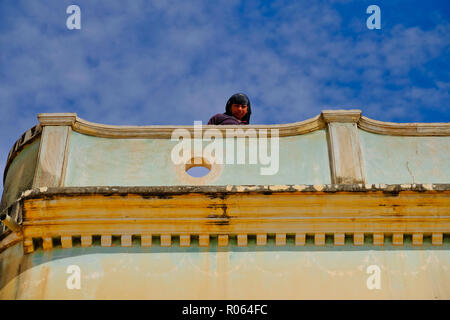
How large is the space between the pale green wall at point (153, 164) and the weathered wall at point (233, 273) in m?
1.09

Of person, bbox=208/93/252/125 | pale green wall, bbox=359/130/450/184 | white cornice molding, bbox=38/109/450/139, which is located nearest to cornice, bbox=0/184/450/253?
pale green wall, bbox=359/130/450/184

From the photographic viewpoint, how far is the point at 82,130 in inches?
429

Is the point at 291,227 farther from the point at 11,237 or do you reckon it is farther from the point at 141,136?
the point at 11,237

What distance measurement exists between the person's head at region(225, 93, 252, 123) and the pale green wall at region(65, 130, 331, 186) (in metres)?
1.26

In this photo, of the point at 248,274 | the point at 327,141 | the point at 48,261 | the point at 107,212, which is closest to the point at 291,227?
the point at 248,274

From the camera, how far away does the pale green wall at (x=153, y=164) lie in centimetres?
1049

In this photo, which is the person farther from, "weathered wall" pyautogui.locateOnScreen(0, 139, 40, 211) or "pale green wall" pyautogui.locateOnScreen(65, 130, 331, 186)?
"weathered wall" pyautogui.locateOnScreen(0, 139, 40, 211)

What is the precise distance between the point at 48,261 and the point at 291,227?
302 centimetres

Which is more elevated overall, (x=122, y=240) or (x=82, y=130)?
(x=82, y=130)

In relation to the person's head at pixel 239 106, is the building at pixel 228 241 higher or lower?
lower

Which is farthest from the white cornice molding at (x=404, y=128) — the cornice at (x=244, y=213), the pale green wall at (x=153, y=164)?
the cornice at (x=244, y=213)

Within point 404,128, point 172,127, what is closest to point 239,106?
point 172,127

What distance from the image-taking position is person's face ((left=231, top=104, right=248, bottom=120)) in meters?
11.9

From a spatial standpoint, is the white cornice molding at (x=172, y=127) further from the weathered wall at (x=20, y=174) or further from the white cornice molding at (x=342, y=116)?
the weathered wall at (x=20, y=174)
